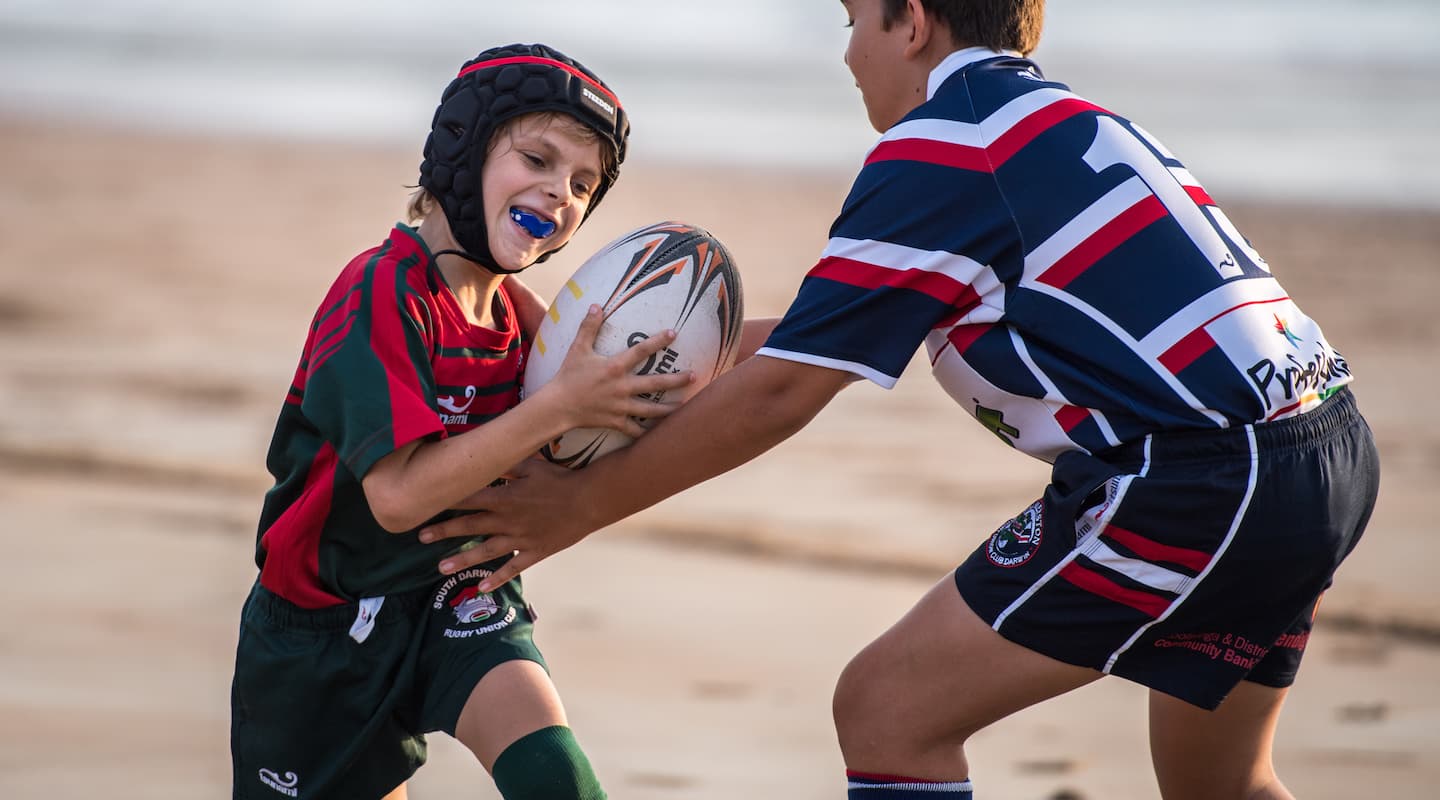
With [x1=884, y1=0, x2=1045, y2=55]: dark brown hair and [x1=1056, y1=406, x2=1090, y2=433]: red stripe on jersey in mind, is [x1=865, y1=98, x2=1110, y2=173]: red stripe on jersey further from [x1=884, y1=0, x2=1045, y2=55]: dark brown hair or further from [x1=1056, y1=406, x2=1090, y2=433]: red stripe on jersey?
[x1=1056, y1=406, x2=1090, y2=433]: red stripe on jersey

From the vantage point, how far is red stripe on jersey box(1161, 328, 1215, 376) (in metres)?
2.96

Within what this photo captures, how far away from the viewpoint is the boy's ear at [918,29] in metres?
3.33

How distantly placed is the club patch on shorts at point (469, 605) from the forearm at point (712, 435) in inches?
11.5

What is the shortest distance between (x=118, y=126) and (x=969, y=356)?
971 inches

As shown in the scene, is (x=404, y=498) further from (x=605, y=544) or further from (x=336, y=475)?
(x=605, y=544)

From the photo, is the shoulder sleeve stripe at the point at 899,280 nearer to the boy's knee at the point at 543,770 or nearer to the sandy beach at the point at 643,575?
the boy's knee at the point at 543,770

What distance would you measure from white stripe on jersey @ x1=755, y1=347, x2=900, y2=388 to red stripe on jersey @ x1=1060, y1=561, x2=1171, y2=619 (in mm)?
515

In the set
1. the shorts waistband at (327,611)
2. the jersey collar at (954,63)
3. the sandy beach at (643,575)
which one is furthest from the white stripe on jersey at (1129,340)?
the sandy beach at (643,575)

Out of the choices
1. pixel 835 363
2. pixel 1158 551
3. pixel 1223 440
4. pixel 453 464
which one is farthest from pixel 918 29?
pixel 453 464

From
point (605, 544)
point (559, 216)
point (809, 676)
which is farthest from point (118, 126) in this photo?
point (559, 216)

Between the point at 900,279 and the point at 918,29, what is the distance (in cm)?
64

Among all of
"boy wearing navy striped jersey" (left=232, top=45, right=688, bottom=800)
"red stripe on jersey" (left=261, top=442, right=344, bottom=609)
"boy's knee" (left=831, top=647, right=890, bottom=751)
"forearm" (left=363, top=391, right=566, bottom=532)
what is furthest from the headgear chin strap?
"boy's knee" (left=831, top=647, right=890, bottom=751)

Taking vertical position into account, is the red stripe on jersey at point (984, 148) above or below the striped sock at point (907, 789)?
above

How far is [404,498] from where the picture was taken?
3135 mm
